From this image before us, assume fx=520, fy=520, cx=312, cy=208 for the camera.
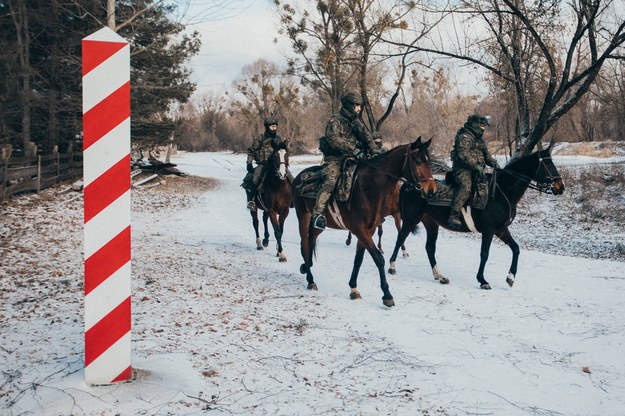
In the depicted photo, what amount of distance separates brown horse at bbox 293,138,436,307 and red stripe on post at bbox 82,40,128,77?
15.1ft

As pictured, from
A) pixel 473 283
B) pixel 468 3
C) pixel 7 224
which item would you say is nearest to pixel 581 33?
pixel 468 3

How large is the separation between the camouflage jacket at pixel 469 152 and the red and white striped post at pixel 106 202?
6.51 meters

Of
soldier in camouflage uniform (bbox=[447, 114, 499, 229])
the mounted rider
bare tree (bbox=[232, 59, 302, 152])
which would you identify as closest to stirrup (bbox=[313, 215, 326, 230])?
soldier in camouflage uniform (bbox=[447, 114, 499, 229])

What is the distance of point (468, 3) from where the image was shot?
13102mm

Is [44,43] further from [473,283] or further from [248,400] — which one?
[248,400]

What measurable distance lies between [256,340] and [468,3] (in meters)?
11.0

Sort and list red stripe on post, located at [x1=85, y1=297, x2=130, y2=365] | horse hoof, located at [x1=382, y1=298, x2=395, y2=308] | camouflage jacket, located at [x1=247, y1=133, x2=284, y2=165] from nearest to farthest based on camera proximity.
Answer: red stripe on post, located at [x1=85, y1=297, x2=130, y2=365], horse hoof, located at [x1=382, y1=298, x2=395, y2=308], camouflage jacket, located at [x1=247, y1=133, x2=284, y2=165]

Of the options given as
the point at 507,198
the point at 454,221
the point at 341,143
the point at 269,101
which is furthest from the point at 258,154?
the point at 269,101

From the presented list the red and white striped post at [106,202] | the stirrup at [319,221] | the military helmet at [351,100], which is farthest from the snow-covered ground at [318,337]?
the military helmet at [351,100]

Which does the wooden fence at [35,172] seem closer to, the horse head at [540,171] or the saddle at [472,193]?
the saddle at [472,193]

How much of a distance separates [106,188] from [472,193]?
6.77 metres

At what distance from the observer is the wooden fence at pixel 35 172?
56.1 feet

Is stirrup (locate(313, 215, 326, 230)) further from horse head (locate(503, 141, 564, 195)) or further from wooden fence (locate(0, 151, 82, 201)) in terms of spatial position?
wooden fence (locate(0, 151, 82, 201))

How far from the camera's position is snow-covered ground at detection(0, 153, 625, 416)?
4.09m
